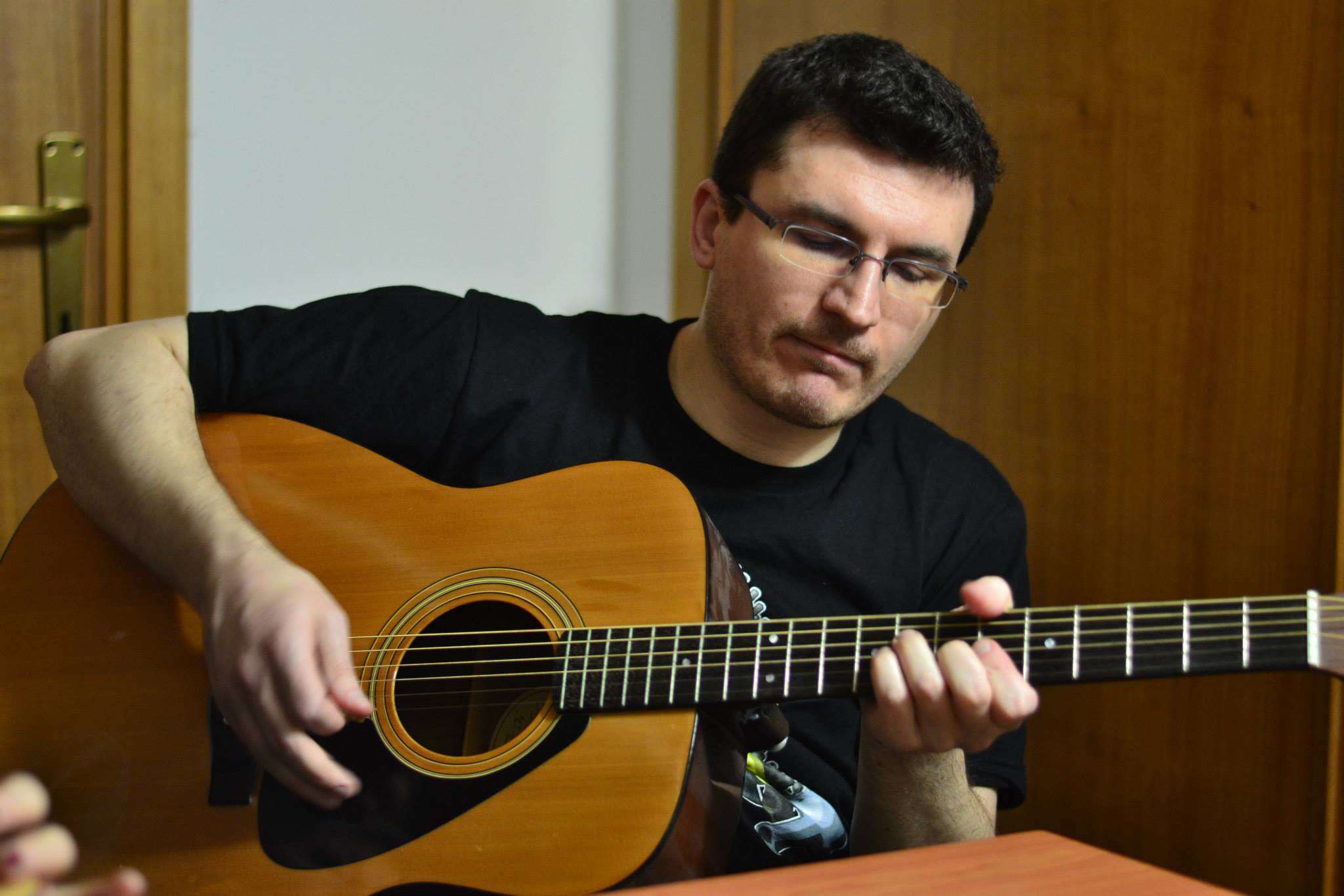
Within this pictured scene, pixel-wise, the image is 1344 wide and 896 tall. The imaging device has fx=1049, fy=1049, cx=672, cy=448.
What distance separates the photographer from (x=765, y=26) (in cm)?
180

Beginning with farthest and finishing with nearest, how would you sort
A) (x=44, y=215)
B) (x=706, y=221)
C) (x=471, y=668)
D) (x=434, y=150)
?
1. (x=434, y=150)
2. (x=44, y=215)
3. (x=706, y=221)
4. (x=471, y=668)

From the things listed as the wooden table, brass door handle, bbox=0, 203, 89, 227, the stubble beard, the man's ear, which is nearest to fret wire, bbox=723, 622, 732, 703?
→ the wooden table

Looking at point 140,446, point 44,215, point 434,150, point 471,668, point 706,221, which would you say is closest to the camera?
point 471,668

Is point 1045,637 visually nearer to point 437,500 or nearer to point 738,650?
point 738,650

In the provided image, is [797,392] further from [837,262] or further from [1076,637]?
[1076,637]

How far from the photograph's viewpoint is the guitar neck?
80 centimetres

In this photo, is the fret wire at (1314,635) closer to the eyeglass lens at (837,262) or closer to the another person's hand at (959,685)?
the another person's hand at (959,685)

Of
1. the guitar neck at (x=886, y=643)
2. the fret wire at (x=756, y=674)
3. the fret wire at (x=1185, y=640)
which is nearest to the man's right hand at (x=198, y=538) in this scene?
the guitar neck at (x=886, y=643)

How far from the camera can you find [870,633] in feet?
2.92

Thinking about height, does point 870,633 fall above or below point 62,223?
below

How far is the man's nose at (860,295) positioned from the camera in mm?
1141

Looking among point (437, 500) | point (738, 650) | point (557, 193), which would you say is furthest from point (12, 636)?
point (557, 193)

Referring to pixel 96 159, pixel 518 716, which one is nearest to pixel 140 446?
pixel 518 716

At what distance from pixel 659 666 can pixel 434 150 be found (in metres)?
1.30
